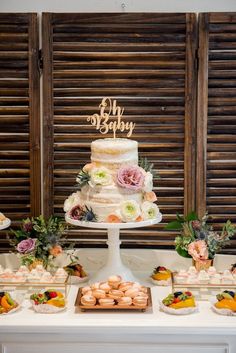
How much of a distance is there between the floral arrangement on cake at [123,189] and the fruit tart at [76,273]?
0.29m

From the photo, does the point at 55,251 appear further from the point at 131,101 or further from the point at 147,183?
the point at 131,101

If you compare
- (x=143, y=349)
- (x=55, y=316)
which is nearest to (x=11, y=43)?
(x=55, y=316)

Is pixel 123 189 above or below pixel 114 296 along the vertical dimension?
above

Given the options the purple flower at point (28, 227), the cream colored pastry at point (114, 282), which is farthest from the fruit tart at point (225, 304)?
the purple flower at point (28, 227)

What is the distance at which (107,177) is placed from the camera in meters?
2.36

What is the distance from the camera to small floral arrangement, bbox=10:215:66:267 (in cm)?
261

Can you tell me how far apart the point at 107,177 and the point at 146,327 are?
1.89 ft

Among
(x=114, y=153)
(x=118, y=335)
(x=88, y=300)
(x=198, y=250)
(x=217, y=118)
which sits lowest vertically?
(x=118, y=335)

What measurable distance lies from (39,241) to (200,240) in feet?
2.23

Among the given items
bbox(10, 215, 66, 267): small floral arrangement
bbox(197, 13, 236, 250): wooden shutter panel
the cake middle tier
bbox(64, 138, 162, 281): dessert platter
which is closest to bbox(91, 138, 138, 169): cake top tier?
bbox(64, 138, 162, 281): dessert platter

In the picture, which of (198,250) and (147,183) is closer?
(147,183)

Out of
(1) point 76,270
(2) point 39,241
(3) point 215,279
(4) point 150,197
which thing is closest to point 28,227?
(2) point 39,241

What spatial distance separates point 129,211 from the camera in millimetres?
2314

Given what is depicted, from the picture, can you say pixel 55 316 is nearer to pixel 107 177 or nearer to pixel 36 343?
pixel 36 343
